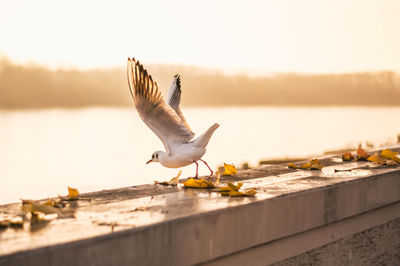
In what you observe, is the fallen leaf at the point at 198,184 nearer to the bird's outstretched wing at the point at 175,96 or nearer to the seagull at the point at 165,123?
the seagull at the point at 165,123

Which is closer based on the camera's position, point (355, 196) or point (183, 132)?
point (355, 196)

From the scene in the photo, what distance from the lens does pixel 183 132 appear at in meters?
4.73

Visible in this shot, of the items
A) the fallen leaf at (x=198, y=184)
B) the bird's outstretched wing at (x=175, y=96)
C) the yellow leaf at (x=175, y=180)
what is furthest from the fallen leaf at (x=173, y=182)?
the bird's outstretched wing at (x=175, y=96)

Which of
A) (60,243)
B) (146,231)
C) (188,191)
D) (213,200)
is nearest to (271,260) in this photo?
(213,200)

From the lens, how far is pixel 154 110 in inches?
185

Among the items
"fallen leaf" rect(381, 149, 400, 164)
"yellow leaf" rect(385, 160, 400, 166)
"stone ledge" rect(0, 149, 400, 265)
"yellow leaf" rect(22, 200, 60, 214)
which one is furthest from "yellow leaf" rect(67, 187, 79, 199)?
"fallen leaf" rect(381, 149, 400, 164)

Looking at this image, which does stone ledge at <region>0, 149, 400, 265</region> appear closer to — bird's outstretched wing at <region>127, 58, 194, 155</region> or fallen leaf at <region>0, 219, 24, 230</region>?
fallen leaf at <region>0, 219, 24, 230</region>

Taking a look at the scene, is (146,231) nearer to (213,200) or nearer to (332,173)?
(213,200)

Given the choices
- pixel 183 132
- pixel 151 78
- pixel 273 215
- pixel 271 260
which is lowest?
pixel 271 260

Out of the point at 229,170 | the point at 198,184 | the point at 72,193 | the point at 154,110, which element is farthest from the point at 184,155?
the point at 72,193

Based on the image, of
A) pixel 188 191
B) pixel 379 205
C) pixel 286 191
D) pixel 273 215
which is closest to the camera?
pixel 273 215

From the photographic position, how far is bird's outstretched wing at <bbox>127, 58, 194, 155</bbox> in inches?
185

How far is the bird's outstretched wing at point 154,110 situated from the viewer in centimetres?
469

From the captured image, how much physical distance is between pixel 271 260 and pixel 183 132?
153cm
